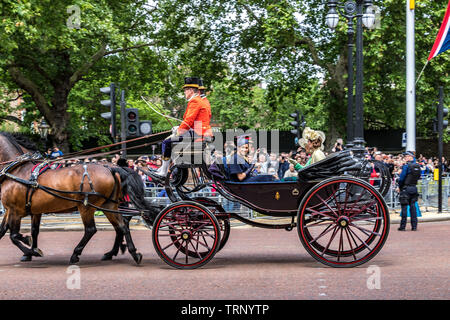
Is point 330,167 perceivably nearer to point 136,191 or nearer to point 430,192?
point 136,191

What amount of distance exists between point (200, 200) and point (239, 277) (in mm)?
1627

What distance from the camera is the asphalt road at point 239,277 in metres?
6.14

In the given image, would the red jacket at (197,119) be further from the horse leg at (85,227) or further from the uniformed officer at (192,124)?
the horse leg at (85,227)

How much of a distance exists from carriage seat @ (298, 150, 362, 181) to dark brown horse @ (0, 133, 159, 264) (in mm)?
2249

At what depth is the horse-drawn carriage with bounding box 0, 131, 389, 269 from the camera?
7.30 m

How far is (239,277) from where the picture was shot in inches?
276

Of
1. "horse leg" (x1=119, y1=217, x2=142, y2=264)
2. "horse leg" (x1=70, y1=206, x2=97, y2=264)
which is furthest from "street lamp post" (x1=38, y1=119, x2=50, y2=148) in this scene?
"horse leg" (x1=119, y1=217, x2=142, y2=264)

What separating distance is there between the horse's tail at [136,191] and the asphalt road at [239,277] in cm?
77

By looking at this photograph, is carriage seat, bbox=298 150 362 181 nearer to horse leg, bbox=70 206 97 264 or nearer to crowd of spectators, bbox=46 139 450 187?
crowd of spectators, bbox=46 139 450 187

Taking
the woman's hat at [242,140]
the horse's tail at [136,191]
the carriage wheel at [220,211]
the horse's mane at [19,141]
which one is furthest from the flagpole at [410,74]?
the horse's mane at [19,141]
